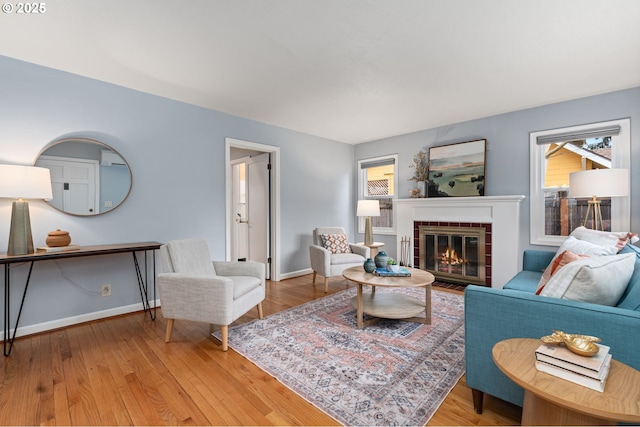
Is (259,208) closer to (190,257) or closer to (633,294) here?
(190,257)

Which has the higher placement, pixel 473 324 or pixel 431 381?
pixel 473 324

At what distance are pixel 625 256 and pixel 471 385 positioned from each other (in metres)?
1.03

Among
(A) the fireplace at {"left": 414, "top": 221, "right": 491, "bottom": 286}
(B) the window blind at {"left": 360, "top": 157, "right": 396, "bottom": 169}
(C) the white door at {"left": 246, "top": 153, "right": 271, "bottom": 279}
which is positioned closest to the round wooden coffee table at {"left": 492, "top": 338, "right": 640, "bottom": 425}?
(A) the fireplace at {"left": 414, "top": 221, "right": 491, "bottom": 286}

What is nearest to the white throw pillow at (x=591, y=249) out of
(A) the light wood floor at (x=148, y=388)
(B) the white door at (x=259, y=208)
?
(A) the light wood floor at (x=148, y=388)

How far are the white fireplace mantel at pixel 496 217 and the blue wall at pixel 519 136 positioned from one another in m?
0.15

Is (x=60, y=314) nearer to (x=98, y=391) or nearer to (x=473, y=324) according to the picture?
(x=98, y=391)

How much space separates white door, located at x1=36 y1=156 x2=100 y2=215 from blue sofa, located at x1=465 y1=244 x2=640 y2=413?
336cm

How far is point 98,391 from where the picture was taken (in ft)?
5.70

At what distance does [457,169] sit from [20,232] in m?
4.89

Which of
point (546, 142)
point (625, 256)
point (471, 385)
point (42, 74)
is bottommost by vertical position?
point (471, 385)

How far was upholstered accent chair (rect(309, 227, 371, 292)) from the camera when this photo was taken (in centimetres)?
385

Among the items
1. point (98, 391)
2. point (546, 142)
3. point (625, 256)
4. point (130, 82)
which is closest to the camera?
point (625, 256)

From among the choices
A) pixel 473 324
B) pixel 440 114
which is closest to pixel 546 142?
pixel 440 114

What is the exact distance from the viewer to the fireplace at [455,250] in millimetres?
3973
